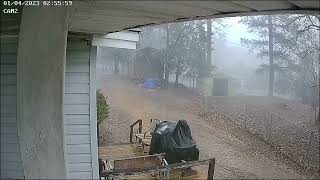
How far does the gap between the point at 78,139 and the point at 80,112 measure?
33 centimetres

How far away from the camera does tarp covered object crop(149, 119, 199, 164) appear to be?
247 inches

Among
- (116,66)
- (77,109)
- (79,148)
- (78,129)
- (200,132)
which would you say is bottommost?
(200,132)

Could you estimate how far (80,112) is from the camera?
4250 millimetres

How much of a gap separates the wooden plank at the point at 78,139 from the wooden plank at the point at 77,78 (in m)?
0.67

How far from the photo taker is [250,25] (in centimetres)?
1246

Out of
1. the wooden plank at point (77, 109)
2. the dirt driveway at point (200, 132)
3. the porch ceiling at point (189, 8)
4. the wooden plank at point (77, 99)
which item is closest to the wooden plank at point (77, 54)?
the wooden plank at point (77, 99)

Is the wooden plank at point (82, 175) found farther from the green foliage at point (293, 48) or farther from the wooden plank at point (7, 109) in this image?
the green foliage at point (293, 48)

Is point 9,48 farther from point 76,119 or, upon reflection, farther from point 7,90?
point 76,119

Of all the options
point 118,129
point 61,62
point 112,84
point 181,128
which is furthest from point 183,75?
point 61,62

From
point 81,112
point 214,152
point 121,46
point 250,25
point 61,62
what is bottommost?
point 214,152

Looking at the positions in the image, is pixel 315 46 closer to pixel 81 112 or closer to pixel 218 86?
pixel 218 86

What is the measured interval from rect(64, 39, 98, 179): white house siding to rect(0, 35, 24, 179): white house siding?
733mm

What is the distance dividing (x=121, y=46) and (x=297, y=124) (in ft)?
24.0

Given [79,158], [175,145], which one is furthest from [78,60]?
[175,145]
